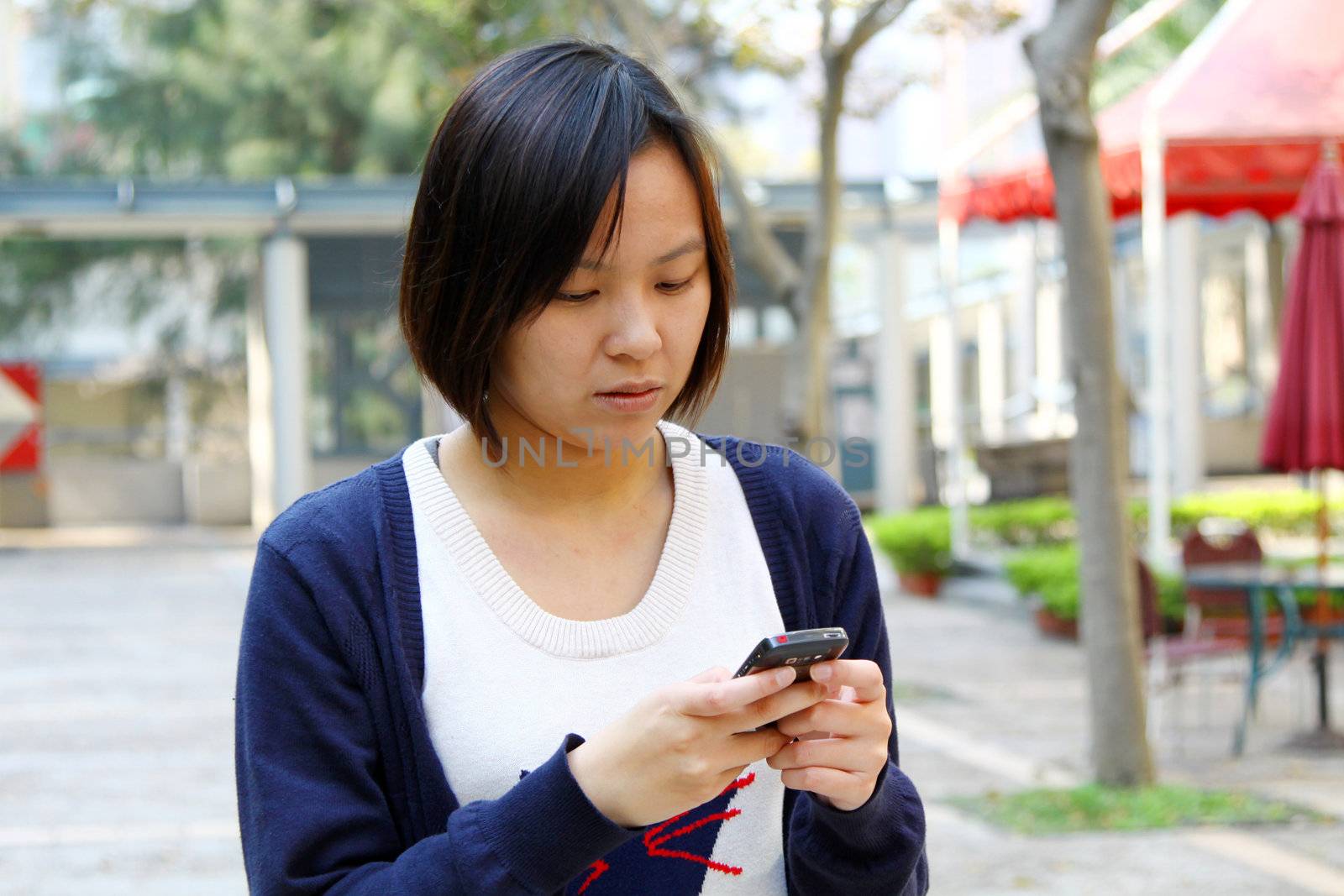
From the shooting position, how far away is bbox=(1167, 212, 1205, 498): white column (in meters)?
15.7

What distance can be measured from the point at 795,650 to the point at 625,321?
33cm

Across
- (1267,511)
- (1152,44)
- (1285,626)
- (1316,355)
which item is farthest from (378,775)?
(1152,44)

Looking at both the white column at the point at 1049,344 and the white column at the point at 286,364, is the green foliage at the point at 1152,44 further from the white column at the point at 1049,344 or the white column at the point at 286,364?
the white column at the point at 286,364

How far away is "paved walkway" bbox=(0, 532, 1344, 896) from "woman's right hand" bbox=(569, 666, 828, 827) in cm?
382

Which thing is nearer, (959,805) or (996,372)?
(959,805)

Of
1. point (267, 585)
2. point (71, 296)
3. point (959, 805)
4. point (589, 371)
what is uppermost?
point (71, 296)

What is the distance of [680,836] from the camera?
141cm

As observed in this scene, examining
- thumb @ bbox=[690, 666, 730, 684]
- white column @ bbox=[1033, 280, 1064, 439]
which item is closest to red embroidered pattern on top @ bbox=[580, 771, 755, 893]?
thumb @ bbox=[690, 666, 730, 684]

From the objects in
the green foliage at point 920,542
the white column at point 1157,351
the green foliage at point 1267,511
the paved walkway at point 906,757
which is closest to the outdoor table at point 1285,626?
the paved walkway at point 906,757

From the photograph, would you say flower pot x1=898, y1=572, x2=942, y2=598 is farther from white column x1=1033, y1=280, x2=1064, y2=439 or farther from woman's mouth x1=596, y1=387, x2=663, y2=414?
woman's mouth x1=596, y1=387, x2=663, y2=414

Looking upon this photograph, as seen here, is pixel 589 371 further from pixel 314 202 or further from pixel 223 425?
pixel 223 425

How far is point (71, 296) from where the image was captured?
22.5 meters

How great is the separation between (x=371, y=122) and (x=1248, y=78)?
13.9 m

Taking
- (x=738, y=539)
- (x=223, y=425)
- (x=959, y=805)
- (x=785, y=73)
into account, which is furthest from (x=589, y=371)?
(x=223, y=425)
